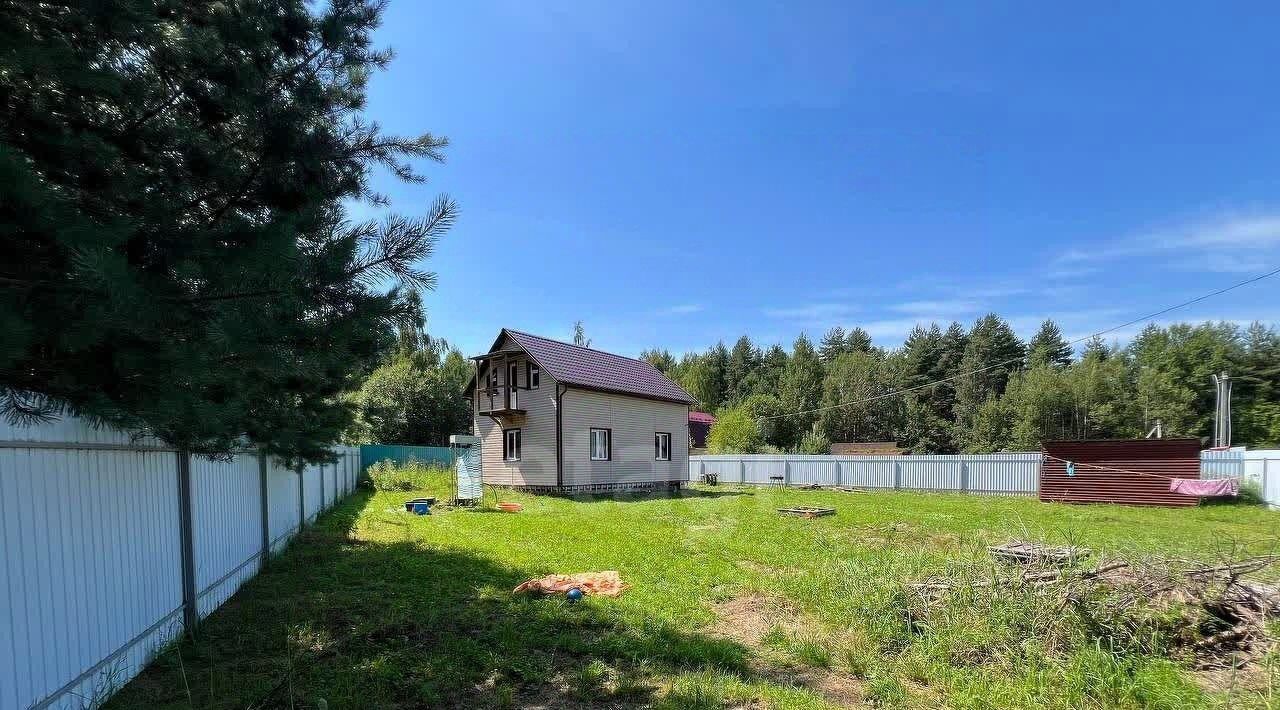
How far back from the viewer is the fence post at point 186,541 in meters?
4.63

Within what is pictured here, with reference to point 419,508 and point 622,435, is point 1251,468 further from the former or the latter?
point 419,508

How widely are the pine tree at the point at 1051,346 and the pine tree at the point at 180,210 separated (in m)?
44.8

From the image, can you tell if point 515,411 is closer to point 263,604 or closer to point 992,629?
point 263,604

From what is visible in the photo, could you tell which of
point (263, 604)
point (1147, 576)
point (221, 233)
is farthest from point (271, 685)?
point (1147, 576)

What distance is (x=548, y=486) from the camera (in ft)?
60.4

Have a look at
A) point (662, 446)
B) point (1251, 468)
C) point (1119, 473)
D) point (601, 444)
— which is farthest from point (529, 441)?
point (1251, 468)

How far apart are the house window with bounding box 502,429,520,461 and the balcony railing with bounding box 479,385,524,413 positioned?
81 centimetres

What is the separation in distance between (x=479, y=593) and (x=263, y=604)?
1983 mm

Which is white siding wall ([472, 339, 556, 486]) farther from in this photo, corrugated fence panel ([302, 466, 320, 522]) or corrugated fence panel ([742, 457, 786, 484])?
corrugated fence panel ([742, 457, 786, 484])

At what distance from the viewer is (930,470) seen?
68.7 ft

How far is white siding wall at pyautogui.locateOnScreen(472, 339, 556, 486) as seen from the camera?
18.5 meters

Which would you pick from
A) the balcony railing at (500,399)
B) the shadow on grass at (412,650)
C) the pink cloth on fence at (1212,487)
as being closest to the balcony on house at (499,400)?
the balcony railing at (500,399)

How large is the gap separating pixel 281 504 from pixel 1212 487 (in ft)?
66.6

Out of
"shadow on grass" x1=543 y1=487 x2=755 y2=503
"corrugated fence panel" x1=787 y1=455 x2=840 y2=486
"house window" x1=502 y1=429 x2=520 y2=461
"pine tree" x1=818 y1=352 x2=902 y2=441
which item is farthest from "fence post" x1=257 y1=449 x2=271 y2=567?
"pine tree" x1=818 y1=352 x2=902 y2=441
